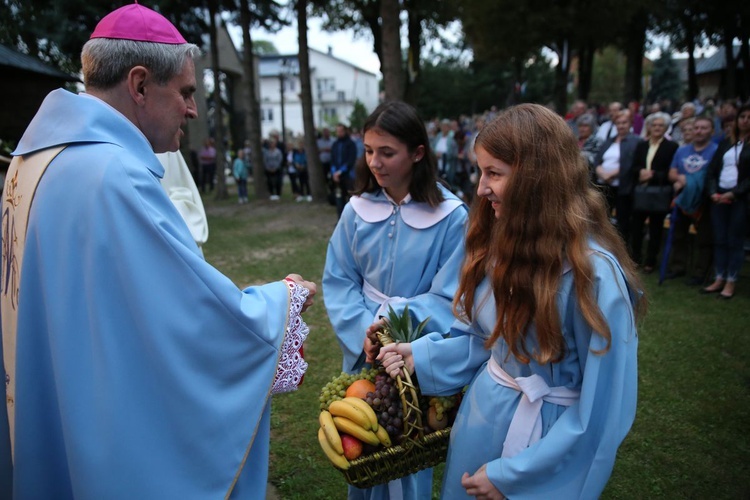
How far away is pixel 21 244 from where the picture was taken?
5.63ft

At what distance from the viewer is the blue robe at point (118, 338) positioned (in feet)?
5.12

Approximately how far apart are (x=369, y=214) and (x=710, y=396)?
3.35 metres

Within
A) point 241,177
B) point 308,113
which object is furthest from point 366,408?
point 241,177

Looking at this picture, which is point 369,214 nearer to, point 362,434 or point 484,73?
point 362,434

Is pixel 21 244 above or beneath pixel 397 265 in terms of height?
above

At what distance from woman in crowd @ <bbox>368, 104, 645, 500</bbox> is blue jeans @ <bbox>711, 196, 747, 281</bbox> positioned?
584cm

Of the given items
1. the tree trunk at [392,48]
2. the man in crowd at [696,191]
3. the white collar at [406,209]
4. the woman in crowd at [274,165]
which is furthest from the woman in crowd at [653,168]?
the woman in crowd at [274,165]

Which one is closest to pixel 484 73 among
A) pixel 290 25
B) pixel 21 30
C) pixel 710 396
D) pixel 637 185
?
pixel 290 25

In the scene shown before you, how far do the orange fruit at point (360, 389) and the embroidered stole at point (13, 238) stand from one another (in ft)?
3.61

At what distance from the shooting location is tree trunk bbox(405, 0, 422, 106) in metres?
13.5

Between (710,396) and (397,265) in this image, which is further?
(710,396)

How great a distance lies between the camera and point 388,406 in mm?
1980

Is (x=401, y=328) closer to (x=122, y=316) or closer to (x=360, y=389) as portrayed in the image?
(x=360, y=389)

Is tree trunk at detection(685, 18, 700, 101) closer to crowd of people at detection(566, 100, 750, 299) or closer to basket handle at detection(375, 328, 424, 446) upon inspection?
crowd of people at detection(566, 100, 750, 299)
